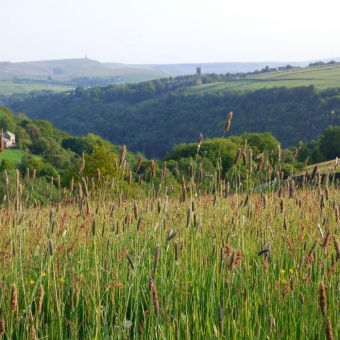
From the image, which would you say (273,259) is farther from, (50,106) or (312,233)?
(50,106)

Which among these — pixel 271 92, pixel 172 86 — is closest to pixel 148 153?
pixel 271 92

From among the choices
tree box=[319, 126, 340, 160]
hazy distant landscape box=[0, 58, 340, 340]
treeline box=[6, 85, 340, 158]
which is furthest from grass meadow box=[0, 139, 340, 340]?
treeline box=[6, 85, 340, 158]

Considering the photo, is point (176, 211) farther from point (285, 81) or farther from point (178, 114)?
point (285, 81)

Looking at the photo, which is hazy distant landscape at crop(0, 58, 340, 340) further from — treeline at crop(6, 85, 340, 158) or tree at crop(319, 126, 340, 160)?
treeline at crop(6, 85, 340, 158)

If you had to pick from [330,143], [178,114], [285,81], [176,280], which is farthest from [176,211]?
[285,81]

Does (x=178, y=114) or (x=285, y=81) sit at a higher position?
(x=285, y=81)

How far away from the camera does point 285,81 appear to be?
130m

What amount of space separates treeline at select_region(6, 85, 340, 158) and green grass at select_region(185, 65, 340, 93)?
717 cm

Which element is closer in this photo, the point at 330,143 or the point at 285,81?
the point at 330,143

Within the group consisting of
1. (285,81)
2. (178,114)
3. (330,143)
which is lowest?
(178,114)

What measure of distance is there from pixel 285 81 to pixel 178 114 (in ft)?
87.5

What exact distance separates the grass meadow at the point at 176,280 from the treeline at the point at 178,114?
81.7 meters

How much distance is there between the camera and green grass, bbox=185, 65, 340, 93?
120m

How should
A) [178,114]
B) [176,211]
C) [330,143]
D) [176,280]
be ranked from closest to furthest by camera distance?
[176,280] → [176,211] → [330,143] → [178,114]
